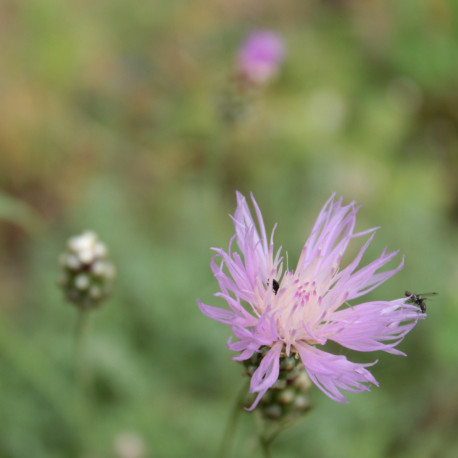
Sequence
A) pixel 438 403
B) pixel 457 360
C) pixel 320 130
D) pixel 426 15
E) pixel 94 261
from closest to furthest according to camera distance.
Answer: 1. pixel 94 261
2. pixel 457 360
3. pixel 438 403
4. pixel 320 130
5. pixel 426 15

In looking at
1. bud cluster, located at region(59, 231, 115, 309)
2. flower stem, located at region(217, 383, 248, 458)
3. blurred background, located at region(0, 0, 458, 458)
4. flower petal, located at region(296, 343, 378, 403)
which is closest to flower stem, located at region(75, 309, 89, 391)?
blurred background, located at region(0, 0, 458, 458)

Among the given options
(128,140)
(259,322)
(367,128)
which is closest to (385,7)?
(367,128)

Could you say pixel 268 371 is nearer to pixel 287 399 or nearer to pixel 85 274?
pixel 287 399

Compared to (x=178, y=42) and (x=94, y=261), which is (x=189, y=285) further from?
(x=178, y=42)

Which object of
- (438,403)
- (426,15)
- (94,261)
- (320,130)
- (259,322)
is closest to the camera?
(259,322)

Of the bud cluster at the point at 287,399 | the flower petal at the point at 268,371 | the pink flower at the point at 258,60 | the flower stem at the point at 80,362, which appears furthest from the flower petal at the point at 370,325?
the pink flower at the point at 258,60

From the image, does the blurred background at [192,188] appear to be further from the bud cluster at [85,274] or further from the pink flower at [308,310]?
the pink flower at [308,310]
